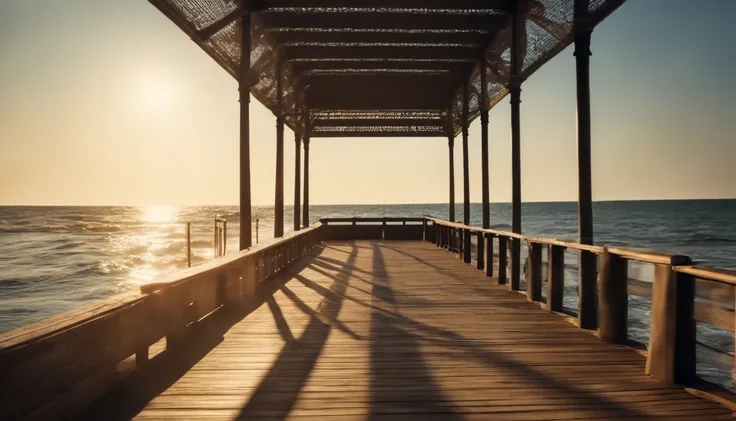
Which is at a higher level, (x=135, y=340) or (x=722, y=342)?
(x=135, y=340)

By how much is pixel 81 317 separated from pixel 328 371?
1.81 metres

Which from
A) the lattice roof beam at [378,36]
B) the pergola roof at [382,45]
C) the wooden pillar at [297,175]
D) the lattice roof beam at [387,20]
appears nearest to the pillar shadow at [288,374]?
the pergola roof at [382,45]

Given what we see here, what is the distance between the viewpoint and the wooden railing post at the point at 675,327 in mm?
3625

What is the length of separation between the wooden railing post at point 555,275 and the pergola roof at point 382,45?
2726 millimetres

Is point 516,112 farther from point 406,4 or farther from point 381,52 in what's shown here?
point 381,52

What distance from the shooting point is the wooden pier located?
121 inches

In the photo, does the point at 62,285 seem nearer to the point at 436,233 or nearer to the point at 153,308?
the point at 436,233

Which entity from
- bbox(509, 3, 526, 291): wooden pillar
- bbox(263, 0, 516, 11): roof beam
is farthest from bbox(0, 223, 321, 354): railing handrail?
bbox(509, 3, 526, 291): wooden pillar

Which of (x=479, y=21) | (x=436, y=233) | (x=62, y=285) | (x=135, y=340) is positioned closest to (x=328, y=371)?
(x=135, y=340)

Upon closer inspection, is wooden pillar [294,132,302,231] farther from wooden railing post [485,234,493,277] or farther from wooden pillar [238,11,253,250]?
wooden railing post [485,234,493,277]

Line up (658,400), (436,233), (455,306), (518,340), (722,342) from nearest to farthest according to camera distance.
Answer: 1. (658,400)
2. (518,340)
3. (455,306)
4. (722,342)
5. (436,233)

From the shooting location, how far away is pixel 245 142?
346 inches

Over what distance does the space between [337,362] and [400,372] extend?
59cm

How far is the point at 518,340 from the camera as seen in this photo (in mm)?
5031
